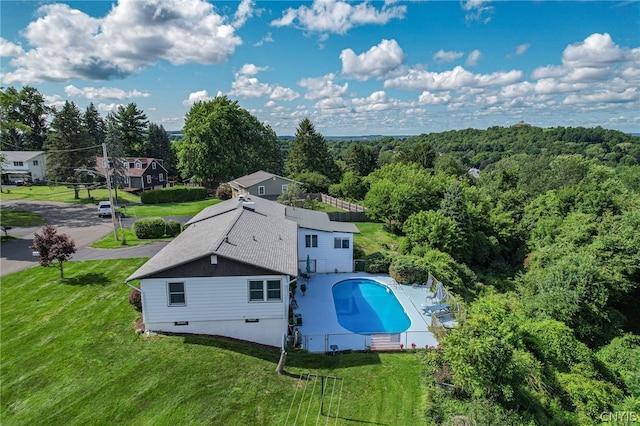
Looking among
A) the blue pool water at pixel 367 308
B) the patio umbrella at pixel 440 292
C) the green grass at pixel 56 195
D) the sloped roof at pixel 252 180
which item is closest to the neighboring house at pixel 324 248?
the blue pool water at pixel 367 308

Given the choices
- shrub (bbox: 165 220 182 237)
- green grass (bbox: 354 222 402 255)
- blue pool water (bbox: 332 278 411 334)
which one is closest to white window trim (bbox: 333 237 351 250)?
blue pool water (bbox: 332 278 411 334)

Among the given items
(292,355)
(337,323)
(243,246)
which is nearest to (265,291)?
(243,246)

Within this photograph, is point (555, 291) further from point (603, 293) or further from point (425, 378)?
point (425, 378)

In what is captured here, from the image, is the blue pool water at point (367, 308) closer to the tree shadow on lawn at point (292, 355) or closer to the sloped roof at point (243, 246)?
the tree shadow on lawn at point (292, 355)

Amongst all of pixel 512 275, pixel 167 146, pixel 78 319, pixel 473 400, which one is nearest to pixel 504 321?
pixel 473 400

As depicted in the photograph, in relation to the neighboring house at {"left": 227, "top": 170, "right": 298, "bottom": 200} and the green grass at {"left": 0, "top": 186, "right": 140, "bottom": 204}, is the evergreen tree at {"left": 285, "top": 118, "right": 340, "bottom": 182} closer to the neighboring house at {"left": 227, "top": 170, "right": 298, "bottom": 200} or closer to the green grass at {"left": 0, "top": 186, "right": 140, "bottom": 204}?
the neighboring house at {"left": 227, "top": 170, "right": 298, "bottom": 200}

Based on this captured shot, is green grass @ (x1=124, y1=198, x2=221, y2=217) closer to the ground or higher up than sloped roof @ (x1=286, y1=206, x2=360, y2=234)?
closer to the ground

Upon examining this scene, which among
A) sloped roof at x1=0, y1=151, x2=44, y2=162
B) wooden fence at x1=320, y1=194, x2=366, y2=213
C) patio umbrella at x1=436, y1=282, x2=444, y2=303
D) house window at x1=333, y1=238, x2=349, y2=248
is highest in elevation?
sloped roof at x1=0, y1=151, x2=44, y2=162

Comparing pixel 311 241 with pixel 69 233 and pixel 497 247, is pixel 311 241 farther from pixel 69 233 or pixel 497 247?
pixel 497 247
